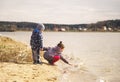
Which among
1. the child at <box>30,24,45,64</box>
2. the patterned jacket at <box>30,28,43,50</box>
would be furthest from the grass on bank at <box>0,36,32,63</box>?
the patterned jacket at <box>30,28,43,50</box>

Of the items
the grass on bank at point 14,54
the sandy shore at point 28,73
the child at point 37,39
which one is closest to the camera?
the sandy shore at point 28,73

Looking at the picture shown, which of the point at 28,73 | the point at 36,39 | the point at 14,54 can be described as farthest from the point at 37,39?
the point at 28,73

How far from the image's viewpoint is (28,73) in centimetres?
1373

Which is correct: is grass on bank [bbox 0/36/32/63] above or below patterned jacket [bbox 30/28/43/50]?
below

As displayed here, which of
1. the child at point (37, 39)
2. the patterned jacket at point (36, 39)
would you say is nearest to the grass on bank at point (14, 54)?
the child at point (37, 39)

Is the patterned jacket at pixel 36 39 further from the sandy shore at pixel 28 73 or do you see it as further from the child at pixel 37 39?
the sandy shore at pixel 28 73

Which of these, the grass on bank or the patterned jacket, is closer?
the patterned jacket

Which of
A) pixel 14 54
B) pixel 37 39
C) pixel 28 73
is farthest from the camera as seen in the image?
pixel 14 54

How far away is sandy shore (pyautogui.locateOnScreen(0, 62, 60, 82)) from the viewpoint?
12560mm

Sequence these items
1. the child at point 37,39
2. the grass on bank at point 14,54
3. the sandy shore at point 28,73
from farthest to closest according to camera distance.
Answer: the grass on bank at point 14,54, the child at point 37,39, the sandy shore at point 28,73

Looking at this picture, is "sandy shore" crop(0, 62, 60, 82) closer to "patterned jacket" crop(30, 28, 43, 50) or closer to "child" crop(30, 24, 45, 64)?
"child" crop(30, 24, 45, 64)

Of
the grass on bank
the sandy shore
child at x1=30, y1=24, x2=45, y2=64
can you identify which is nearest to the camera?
the sandy shore

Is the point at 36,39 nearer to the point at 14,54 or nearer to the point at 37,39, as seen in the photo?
the point at 37,39

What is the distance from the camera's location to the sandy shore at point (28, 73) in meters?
12.6
